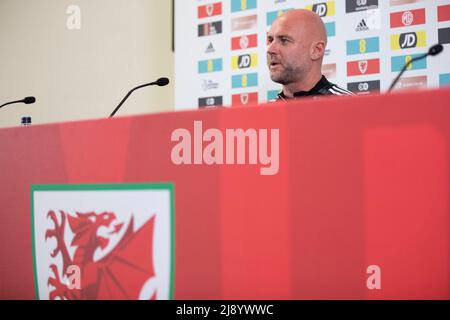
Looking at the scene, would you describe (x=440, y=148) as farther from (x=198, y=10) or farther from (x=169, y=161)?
(x=198, y=10)

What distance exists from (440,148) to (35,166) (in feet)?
1.83

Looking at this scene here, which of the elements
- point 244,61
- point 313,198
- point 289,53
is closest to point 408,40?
point 289,53

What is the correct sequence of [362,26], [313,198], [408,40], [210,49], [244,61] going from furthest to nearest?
[210,49] < [244,61] < [362,26] < [408,40] < [313,198]

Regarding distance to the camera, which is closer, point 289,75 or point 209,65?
point 289,75

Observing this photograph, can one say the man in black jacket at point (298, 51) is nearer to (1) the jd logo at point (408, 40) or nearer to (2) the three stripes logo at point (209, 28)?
(1) the jd logo at point (408, 40)

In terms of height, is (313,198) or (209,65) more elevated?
(209,65)

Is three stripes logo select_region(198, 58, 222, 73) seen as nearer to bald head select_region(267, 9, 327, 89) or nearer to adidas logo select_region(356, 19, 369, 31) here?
bald head select_region(267, 9, 327, 89)

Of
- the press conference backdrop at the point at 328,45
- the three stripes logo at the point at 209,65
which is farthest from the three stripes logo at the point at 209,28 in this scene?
the three stripes logo at the point at 209,65

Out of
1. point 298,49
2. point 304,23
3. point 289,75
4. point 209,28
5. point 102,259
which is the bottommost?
point 102,259

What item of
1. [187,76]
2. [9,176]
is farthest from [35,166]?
[187,76]

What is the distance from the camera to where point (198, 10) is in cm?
266

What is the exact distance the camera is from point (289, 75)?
212 cm

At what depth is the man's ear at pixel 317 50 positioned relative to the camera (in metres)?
2.13

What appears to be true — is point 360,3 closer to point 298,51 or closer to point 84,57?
point 298,51
